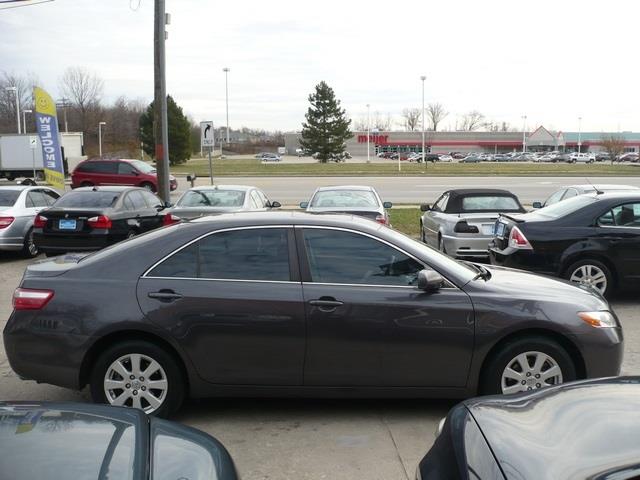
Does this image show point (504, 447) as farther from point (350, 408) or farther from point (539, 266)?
point (539, 266)

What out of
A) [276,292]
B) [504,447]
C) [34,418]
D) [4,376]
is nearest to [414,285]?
[276,292]

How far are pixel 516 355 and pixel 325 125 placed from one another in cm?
7518

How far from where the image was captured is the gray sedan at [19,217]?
1221 cm

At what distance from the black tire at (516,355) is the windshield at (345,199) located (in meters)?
7.15

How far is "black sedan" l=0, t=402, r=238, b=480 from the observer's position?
2.10m

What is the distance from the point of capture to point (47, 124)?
21.6m

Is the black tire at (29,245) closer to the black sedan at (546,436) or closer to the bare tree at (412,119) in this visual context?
the black sedan at (546,436)

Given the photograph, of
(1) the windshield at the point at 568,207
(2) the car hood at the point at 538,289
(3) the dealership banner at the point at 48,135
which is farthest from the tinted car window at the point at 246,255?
(3) the dealership banner at the point at 48,135

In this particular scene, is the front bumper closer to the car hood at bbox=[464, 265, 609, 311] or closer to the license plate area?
the car hood at bbox=[464, 265, 609, 311]

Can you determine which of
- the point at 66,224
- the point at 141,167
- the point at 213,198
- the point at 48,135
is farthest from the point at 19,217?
the point at 141,167

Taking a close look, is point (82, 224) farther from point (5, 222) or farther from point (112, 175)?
point (112, 175)

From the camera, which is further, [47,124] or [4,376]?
[47,124]

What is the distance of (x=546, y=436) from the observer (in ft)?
7.26

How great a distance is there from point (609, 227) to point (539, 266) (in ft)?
3.54
